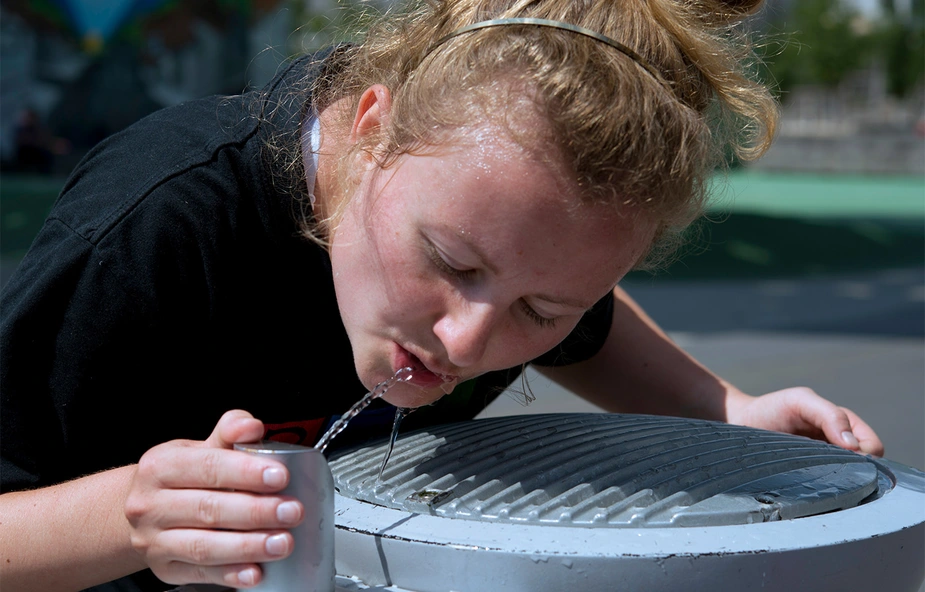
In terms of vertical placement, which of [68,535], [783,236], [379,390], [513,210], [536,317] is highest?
[513,210]

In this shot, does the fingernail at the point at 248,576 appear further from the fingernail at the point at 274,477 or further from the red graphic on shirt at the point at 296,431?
the red graphic on shirt at the point at 296,431

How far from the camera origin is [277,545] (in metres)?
0.84

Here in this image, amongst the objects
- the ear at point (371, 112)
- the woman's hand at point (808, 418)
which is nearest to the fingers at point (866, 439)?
the woman's hand at point (808, 418)

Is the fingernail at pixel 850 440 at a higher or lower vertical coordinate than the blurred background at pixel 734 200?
higher

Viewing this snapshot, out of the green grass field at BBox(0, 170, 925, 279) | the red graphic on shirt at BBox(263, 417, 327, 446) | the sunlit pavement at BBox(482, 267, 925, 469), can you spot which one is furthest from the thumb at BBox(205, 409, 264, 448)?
the green grass field at BBox(0, 170, 925, 279)

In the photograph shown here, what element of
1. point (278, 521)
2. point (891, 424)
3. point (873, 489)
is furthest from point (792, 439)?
point (891, 424)

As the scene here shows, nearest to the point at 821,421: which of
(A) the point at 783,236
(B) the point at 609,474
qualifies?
(B) the point at 609,474

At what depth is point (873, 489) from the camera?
46.5 inches

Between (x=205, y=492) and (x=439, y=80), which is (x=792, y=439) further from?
(x=205, y=492)

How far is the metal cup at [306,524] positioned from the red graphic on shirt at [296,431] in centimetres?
50

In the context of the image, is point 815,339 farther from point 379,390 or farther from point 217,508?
point 217,508

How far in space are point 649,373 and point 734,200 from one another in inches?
13.7

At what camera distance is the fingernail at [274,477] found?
32.2 inches

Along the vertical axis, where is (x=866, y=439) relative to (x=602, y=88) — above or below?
below
